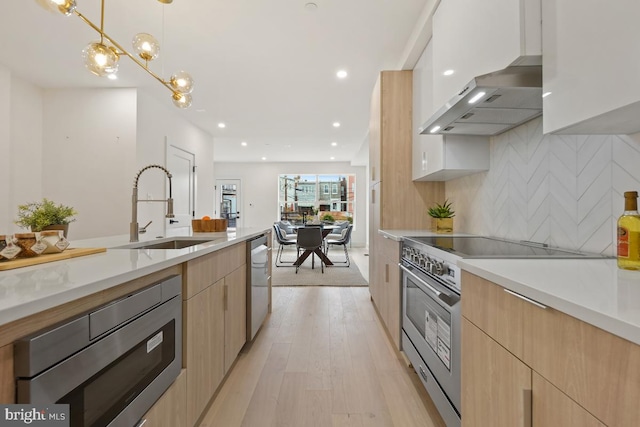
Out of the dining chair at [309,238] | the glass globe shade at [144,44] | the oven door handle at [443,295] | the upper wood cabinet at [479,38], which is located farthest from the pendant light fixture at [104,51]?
the dining chair at [309,238]

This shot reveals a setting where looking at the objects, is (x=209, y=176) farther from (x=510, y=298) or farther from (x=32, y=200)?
(x=510, y=298)

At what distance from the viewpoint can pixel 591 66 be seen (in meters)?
0.84

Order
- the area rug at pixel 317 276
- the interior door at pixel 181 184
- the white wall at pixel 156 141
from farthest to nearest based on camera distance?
the interior door at pixel 181 184 < the area rug at pixel 317 276 < the white wall at pixel 156 141

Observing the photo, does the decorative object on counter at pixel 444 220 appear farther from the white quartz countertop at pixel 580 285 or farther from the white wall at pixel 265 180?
the white wall at pixel 265 180

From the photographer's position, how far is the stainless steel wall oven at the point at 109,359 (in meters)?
0.61

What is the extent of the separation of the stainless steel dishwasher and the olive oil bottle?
2.02 metres

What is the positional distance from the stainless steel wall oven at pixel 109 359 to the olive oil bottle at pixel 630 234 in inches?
60.4

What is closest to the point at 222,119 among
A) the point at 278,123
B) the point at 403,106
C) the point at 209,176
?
the point at 278,123

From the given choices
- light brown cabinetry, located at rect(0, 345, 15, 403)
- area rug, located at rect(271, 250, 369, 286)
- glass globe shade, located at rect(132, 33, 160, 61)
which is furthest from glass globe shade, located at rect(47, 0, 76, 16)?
area rug, located at rect(271, 250, 369, 286)

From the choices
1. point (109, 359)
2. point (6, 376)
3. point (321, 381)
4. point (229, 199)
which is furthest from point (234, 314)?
point (229, 199)

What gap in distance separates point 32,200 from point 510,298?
495 cm

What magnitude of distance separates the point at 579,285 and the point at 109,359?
1248 mm

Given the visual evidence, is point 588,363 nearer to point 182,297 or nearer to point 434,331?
point 434,331

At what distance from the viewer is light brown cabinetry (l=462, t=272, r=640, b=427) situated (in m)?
0.52
